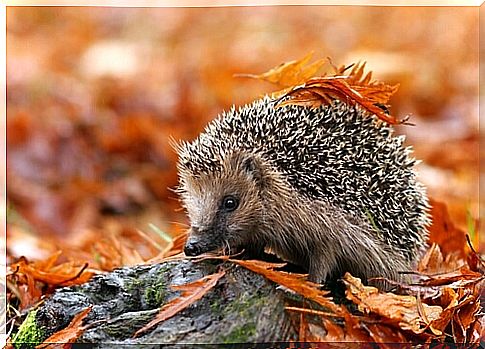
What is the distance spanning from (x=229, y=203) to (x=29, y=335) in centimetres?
67

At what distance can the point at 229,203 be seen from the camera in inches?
90.4

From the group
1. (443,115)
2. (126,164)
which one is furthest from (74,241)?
(443,115)

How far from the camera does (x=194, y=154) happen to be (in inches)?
90.9

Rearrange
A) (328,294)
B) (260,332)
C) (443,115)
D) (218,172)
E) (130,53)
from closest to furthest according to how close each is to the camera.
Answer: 1. (260,332)
2. (328,294)
3. (218,172)
4. (443,115)
5. (130,53)

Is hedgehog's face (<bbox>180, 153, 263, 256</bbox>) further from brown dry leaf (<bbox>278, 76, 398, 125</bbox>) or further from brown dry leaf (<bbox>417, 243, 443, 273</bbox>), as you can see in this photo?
brown dry leaf (<bbox>417, 243, 443, 273</bbox>)

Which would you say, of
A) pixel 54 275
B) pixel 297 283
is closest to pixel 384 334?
pixel 297 283

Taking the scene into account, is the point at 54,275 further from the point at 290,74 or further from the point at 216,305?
the point at 290,74

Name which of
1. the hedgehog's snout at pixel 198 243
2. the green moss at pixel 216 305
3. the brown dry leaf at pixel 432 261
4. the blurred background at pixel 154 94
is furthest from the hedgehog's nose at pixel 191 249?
the blurred background at pixel 154 94

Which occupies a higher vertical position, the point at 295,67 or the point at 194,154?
the point at 295,67

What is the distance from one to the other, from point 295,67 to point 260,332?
0.98 metres

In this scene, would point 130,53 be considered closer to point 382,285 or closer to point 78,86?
point 78,86

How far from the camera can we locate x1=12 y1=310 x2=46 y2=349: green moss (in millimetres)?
2100

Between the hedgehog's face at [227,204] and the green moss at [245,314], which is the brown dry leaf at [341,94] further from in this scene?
the green moss at [245,314]

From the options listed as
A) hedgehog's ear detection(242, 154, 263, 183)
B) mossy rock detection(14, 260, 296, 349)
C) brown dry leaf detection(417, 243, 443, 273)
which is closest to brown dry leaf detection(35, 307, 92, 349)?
mossy rock detection(14, 260, 296, 349)
